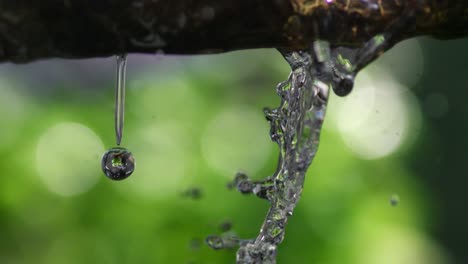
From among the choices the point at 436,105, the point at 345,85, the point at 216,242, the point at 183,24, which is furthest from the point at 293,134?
the point at 436,105

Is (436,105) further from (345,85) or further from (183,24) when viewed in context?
(183,24)

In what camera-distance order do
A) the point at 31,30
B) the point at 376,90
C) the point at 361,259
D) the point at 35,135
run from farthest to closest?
the point at 376,90 < the point at 361,259 < the point at 35,135 < the point at 31,30

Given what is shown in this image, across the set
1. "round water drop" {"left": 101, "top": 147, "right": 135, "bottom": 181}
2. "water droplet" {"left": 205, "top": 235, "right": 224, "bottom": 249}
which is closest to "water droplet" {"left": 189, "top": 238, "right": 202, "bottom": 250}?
"water droplet" {"left": 205, "top": 235, "right": 224, "bottom": 249}

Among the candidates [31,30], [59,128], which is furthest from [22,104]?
[31,30]

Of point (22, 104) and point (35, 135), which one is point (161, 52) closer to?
point (35, 135)

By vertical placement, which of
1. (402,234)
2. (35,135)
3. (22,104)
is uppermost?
(22,104)

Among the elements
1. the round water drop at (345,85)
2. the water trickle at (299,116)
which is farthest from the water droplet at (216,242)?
the round water drop at (345,85)

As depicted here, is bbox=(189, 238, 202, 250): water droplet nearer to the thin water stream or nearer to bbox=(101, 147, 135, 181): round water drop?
the thin water stream
